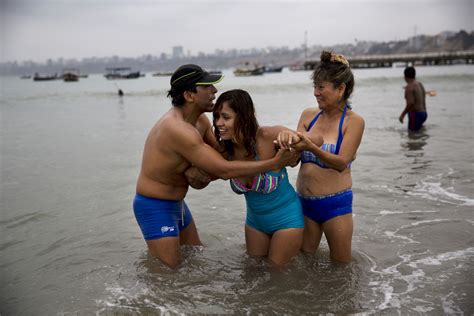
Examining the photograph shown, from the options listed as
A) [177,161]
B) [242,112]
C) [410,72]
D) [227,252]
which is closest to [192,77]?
[242,112]

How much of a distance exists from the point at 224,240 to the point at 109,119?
19434 millimetres

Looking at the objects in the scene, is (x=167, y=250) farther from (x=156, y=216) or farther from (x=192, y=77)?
(x=192, y=77)

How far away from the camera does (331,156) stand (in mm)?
3912

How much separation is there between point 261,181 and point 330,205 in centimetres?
74

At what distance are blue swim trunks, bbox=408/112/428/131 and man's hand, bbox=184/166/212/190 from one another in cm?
1087

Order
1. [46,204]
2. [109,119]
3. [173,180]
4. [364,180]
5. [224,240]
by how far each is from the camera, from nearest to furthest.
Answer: [173,180] → [224,240] → [46,204] → [364,180] → [109,119]

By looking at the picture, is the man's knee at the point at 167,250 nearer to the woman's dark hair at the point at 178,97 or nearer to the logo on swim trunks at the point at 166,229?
the logo on swim trunks at the point at 166,229

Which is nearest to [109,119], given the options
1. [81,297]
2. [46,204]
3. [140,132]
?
[140,132]

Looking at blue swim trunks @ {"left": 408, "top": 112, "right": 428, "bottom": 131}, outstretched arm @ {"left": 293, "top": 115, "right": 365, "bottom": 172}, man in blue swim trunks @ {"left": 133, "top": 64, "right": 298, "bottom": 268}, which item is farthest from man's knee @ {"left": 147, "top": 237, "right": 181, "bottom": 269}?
blue swim trunks @ {"left": 408, "top": 112, "right": 428, "bottom": 131}

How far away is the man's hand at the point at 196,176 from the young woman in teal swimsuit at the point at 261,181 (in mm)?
274

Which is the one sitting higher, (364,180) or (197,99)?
(197,99)

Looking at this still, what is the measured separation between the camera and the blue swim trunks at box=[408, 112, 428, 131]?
1338 cm

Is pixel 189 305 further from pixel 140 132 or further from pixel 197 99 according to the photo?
pixel 140 132

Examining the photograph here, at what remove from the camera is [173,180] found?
4477 millimetres
